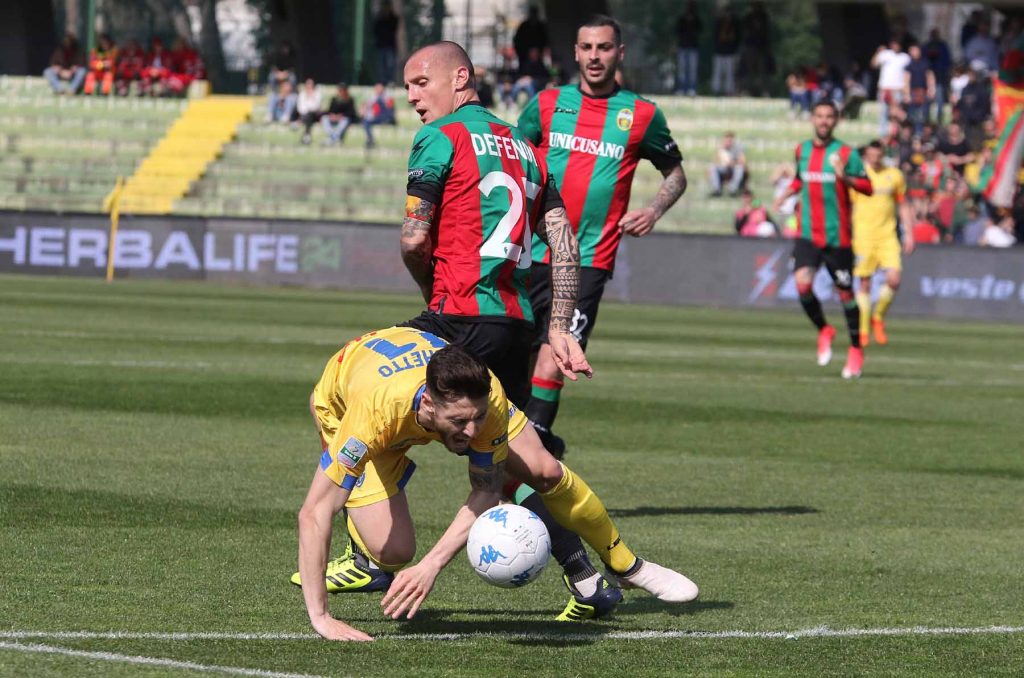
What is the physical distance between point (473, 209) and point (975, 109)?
29.1 metres

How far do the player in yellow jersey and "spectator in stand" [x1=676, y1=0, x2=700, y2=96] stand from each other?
34198mm

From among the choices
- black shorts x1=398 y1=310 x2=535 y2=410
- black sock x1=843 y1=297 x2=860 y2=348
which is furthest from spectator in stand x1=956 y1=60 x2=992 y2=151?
black shorts x1=398 y1=310 x2=535 y2=410

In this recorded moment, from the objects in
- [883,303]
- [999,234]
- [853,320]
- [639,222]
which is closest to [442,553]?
[639,222]

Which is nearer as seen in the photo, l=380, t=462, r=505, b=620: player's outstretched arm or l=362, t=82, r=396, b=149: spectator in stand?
A: l=380, t=462, r=505, b=620: player's outstretched arm

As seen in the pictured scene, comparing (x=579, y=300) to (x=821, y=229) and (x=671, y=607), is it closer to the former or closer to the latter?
(x=671, y=607)

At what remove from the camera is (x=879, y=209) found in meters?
23.0

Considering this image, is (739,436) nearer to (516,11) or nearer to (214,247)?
(214,247)

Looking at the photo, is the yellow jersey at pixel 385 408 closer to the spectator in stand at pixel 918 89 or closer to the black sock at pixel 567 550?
the black sock at pixel 567 550

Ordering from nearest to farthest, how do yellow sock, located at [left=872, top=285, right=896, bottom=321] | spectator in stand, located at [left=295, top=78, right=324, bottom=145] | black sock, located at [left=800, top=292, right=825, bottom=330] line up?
black sock, located at [left=800, top=292, right=825, bottom=330] → yellow sock, located at [left=872, top=285, right=896, bottom=321] → spectator in stand, located at [left=295, top=78, right=324, bottom=145]

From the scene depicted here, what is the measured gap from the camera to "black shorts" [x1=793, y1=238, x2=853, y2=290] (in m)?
18.9

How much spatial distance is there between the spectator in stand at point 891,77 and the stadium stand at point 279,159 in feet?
1.88

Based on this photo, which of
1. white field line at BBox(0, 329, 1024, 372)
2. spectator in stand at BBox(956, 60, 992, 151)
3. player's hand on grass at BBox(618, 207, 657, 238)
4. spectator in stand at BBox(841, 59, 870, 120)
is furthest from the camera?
spectator in stand at BBox(841, 59, 870, 120)

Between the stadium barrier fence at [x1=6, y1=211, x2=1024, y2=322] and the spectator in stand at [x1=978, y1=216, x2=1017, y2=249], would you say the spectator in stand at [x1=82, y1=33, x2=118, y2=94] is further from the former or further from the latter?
the spectator in stand at [x1=978, y1=216, x2=1017, y2=249]

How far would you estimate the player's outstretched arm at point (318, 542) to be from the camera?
18.4ft
